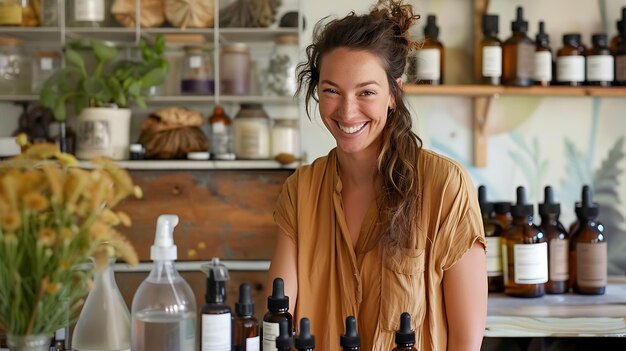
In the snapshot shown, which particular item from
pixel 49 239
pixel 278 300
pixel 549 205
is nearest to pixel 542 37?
pixel 549 205

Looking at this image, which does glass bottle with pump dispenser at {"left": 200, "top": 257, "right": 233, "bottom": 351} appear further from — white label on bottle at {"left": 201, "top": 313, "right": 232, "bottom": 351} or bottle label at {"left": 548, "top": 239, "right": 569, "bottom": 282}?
bottle label at {"left": 548, "top": 239, "right": 569, "bottom": 282}

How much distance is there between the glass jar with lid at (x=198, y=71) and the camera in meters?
2.78

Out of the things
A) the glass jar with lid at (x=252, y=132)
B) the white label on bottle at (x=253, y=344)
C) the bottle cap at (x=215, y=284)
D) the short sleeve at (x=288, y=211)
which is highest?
the glass jar with lid at (x=252, y=132)

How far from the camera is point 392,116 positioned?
5.26ft

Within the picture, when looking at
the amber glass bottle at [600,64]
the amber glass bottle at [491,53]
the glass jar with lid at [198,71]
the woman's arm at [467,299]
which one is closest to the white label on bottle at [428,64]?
the amber glass bottle at [491,53]

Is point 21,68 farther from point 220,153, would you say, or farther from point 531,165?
point 531,165

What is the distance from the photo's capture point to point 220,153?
2.76 metres

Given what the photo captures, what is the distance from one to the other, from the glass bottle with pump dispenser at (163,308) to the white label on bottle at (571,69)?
1.72 m

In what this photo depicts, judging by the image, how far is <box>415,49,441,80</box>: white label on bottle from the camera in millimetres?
2566

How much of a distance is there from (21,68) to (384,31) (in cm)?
163

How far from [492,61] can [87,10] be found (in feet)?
4.12

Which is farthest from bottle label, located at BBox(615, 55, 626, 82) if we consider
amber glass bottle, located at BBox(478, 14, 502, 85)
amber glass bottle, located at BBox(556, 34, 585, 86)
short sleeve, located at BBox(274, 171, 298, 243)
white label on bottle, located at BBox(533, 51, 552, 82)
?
short sleeve, located at BBox(274, 171, 298, 243)

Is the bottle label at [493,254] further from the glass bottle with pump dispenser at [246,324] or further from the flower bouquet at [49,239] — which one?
the flower bouquet at [49,239]

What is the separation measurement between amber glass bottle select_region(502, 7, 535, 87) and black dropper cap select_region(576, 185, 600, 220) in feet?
1.56
